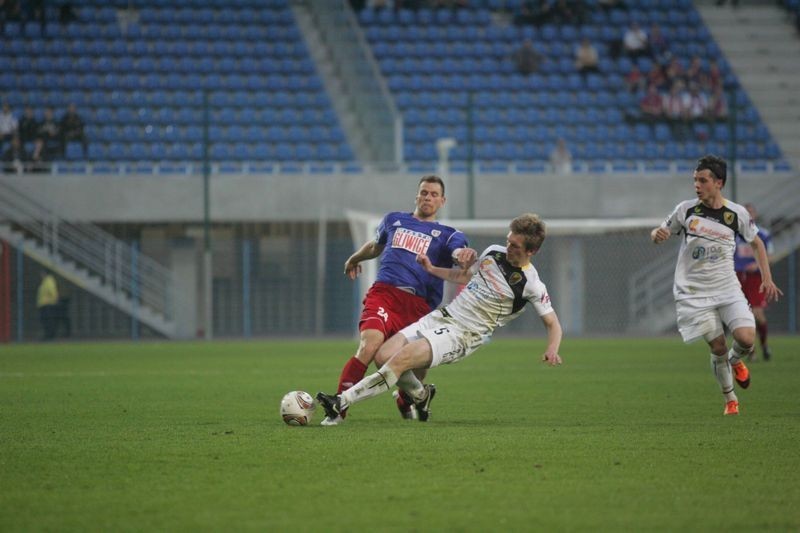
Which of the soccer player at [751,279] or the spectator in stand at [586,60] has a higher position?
the spectator in stand at [586,60]

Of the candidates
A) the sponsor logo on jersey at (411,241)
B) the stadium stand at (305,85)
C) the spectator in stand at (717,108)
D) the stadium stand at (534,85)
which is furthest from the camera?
the spectator in stand at (717,108)

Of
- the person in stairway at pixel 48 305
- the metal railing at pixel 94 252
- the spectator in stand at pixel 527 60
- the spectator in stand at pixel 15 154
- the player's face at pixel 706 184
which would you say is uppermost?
the spectator in stand at pixel 527 60

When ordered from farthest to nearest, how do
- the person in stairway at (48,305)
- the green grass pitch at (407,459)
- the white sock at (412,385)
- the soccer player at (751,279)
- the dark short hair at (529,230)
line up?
the person in stairway at (48,305), the soccer player at (751,279), the white sock at (412,385), the dark short hair at (529,230), the green grass pitch at (407,459)

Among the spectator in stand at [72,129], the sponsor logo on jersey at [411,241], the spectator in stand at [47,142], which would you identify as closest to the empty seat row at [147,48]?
the spectator in stand at [72,129]

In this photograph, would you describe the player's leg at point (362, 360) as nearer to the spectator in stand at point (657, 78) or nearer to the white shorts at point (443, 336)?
the white shorts at point (443, 336)

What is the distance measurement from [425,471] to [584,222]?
792 inches

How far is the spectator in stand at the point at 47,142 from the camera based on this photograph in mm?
28062

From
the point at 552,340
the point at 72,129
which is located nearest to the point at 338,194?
the point at 72,129

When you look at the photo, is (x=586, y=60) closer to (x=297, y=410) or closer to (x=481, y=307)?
(x=481, y=307)

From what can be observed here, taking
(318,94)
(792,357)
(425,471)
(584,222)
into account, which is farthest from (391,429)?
(318,94)

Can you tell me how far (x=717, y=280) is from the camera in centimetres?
1038

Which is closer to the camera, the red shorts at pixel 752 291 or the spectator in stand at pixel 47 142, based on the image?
the red shorts at pixel 752 291

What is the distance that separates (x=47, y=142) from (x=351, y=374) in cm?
2031

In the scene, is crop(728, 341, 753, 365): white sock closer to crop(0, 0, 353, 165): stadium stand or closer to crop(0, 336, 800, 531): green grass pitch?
crop(0, 336, 800, 531): green grass pitch
